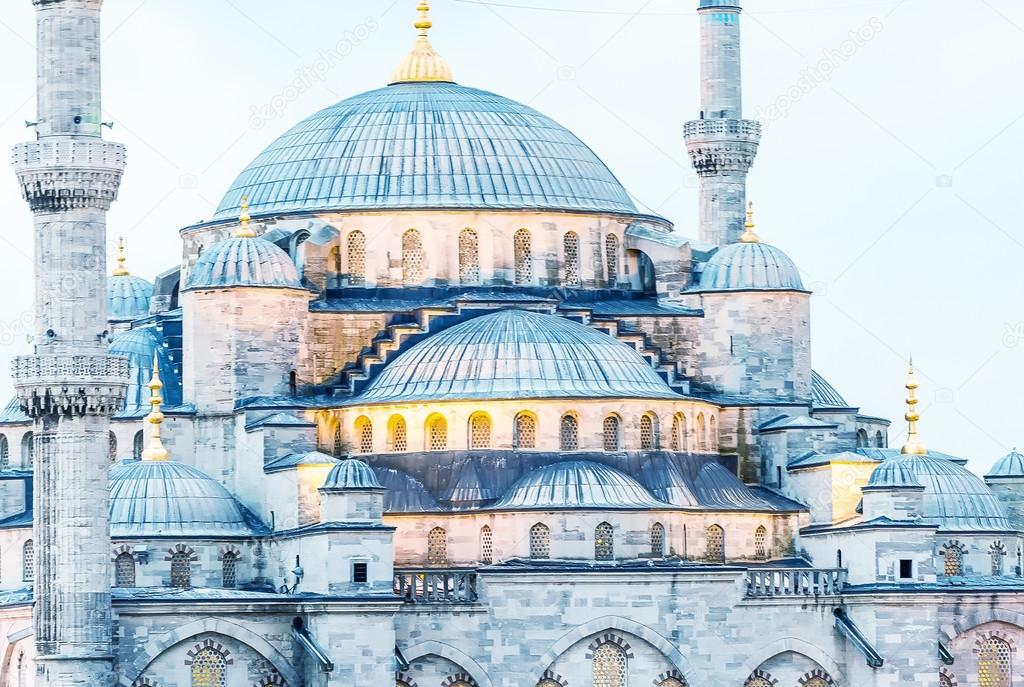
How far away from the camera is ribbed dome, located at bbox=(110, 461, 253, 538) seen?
7362cm

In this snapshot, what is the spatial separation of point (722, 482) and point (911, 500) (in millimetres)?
4458

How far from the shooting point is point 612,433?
7606 centimetres

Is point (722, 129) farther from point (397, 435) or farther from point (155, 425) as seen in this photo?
point (155, 425)

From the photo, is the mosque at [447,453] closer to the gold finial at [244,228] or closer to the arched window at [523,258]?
the arched window at [523,258]

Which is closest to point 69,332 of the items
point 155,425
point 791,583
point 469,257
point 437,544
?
point 155,425

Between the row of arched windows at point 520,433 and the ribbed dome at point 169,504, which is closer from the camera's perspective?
the ribbed dome at point 169,504

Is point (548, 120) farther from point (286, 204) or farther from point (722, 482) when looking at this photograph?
point (722, 482)

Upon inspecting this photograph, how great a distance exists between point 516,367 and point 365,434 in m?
3.60

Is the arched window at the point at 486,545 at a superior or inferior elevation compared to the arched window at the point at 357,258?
inferior

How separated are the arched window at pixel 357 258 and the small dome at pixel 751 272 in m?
7.70

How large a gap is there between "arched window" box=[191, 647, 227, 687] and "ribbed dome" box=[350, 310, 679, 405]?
7.85m

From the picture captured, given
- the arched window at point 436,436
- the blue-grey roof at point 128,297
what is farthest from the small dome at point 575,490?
the blue-grey roof at point 128,297

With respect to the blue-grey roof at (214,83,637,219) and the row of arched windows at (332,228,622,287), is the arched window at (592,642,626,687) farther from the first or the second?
the blue-grey roof at (214,83,637,219)

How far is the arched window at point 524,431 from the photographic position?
247 ft
